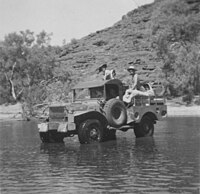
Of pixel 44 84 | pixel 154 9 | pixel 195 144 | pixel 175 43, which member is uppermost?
pixel 154 9

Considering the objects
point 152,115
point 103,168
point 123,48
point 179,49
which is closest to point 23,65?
point 179,49

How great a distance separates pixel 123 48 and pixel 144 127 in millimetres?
72695

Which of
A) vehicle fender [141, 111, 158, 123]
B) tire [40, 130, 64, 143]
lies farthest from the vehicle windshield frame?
vehicle fender [141, 111, 158, 123]

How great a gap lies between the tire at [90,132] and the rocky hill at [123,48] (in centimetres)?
4736

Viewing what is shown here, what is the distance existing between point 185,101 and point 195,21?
679 inches

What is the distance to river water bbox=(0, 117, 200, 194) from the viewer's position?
917cm

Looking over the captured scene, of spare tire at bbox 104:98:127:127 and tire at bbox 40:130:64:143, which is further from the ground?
spare tire at bbox 104:98:127:127

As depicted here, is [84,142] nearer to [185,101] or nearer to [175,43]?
[185,101]

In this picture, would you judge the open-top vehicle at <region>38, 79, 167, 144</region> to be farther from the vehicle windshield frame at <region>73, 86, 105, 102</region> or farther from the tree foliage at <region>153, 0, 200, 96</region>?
the tree foliage at <region>153, 0, 200, 96</region>

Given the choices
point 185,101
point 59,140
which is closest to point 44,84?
point 185,101

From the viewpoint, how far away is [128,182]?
957 cm

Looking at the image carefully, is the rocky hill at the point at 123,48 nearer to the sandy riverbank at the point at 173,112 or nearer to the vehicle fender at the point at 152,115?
the sandy riverbank at the point at 173,112

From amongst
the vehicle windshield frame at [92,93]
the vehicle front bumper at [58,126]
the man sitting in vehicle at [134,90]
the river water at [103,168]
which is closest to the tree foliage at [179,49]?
the man sitting in vehicle at [134,90]

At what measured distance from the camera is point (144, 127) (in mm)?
20344
